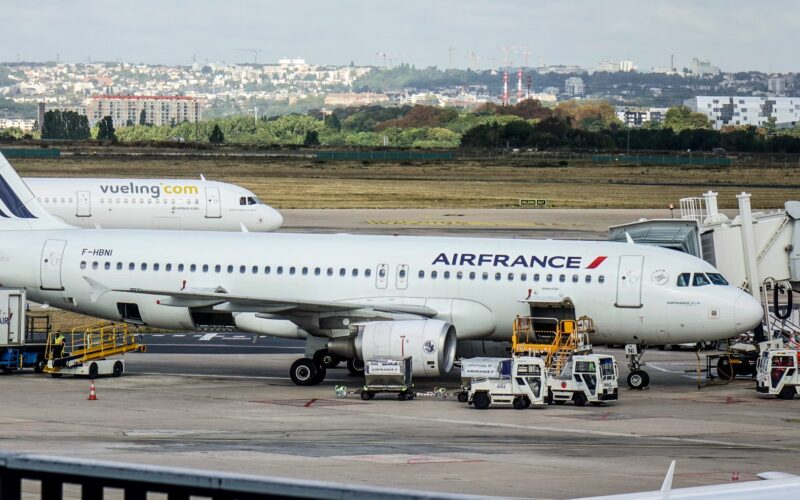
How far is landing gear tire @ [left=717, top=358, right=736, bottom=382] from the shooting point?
1619 inches

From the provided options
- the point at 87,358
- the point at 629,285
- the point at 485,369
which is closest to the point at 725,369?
the point at 629,285

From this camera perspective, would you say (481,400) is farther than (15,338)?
No

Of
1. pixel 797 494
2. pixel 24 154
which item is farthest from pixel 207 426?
pixel 24 154

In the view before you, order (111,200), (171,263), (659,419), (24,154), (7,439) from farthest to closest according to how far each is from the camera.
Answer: (24,154) < (111,200) < (171,263) < (659,419) < (7,439)

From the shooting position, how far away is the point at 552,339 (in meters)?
37.7

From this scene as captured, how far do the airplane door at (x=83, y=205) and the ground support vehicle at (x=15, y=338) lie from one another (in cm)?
3429

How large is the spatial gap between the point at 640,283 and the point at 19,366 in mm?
18860

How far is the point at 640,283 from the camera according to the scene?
37.6m

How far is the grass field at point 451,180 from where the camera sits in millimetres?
109938

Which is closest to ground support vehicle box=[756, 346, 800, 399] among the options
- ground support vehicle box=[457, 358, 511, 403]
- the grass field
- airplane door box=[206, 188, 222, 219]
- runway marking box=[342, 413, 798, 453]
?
ground support vehicle box=[457, 358, 511, 403]

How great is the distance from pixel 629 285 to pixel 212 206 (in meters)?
41.1

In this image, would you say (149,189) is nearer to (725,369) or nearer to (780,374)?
(725,369)

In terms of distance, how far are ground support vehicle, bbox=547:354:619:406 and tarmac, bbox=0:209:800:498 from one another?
1.61 feet

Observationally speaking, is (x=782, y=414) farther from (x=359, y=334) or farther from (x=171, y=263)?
(x=171, y=263)
